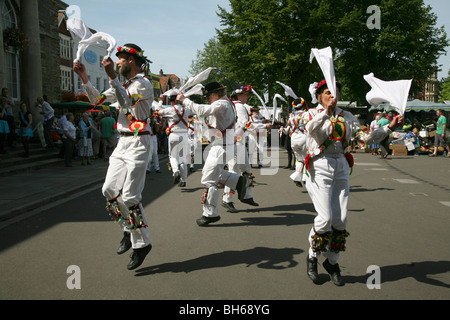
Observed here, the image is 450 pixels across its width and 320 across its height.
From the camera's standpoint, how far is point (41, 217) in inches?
259

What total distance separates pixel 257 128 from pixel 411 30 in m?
31.8

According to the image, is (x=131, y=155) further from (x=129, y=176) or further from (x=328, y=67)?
(x=328, y=67)

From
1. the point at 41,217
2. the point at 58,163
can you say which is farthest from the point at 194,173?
the point at 41,217

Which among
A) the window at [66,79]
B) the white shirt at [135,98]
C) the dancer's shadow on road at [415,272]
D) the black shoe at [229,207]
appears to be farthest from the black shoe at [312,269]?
the window at [66,79]

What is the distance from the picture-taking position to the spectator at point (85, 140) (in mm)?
14305

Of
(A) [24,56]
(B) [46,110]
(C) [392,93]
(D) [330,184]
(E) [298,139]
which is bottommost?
(D) [330,184]

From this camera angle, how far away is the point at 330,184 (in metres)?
3.83

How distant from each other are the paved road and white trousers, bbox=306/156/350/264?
1.78 ft

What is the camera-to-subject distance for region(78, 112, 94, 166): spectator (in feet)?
46.9

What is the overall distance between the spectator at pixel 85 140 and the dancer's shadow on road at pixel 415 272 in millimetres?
12159

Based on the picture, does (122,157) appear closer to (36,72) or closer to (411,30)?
(36,72)

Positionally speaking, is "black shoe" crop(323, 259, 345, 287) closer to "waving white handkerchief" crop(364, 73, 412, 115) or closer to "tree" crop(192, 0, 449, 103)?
"waving white handkerchief" crop(364, 73, 412, 115)

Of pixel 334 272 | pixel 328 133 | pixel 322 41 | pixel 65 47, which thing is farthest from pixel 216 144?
pixel 65 47

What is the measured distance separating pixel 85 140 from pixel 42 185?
5.25 m
